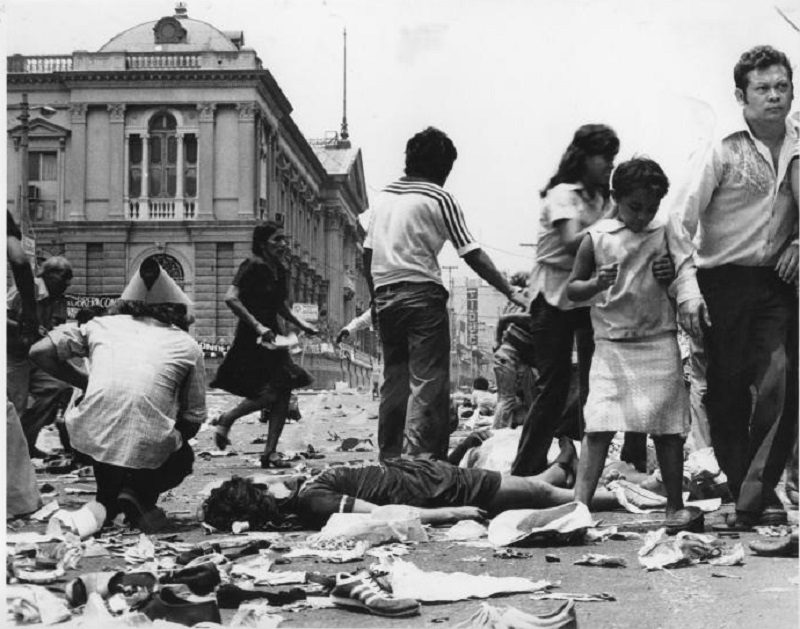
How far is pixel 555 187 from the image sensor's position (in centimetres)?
582

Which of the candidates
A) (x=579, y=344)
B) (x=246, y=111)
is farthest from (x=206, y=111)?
(x=579, y=344)

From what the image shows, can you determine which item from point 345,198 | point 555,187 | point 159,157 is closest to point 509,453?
point 555,187

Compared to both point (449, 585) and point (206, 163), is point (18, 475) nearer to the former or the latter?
point (449, 585)

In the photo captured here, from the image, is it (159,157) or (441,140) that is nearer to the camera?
(441,140)

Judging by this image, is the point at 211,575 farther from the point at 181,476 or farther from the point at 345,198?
the point at 345,198

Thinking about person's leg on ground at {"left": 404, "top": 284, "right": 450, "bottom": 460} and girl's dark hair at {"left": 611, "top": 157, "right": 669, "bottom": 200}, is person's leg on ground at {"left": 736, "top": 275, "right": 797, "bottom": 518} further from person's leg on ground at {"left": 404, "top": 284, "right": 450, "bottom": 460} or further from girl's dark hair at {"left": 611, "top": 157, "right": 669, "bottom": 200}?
person's leg on ground at {"left": 404, "top": 284, "right": 450, "bottom": 460}

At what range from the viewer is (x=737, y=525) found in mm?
4766

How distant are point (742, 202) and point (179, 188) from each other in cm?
1282

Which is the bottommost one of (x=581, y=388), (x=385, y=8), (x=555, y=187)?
(x=581, y=388)

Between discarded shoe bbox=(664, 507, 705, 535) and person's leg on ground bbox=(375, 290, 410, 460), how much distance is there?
1.90 metres

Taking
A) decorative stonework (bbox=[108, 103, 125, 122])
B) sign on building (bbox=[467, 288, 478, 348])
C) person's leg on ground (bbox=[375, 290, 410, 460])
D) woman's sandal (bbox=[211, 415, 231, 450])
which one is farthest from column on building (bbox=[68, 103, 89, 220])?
person's leg on ground (bbox=[375, 290, 410, 460])

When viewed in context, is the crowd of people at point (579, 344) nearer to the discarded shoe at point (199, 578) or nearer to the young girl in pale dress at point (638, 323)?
the young girl in pale dress at point (638, 323)

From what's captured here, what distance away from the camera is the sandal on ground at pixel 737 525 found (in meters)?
4.74

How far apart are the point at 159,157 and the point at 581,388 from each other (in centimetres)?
1035
